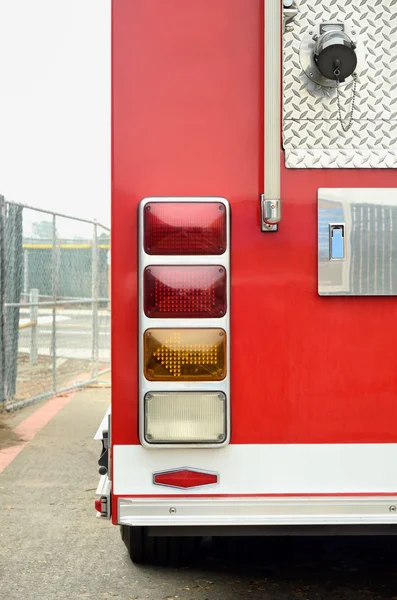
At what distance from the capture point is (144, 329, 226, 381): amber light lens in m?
3.60

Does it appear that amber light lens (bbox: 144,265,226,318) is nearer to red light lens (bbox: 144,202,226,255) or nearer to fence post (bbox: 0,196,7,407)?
red light lens (bbox: 144,202,226,255)

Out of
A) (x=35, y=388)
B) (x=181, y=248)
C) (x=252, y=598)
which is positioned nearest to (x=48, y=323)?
(x=35, y=388)

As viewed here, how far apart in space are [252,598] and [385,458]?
1.28 metres

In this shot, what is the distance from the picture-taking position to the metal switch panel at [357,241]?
366cm

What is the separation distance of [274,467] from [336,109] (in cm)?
138

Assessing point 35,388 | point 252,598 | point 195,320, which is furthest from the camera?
point 35,388

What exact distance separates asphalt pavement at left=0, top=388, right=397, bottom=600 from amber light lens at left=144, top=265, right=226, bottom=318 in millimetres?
1656

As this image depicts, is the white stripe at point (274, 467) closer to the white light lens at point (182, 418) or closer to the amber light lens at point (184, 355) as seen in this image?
the white light lens at point (182, 418)

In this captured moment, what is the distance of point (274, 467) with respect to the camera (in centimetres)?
366

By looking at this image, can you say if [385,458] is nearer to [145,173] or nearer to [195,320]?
[195,320]

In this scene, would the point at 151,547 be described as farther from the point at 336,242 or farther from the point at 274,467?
the point at 336,242

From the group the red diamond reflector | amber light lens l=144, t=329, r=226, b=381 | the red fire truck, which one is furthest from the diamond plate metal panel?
the red diamond reflector

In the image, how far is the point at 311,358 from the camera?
3.67m

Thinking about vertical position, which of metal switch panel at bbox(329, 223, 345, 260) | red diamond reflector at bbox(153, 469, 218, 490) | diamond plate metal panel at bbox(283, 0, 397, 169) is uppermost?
diamond plate metal panel at bbox(283, 0, 397, 169)
